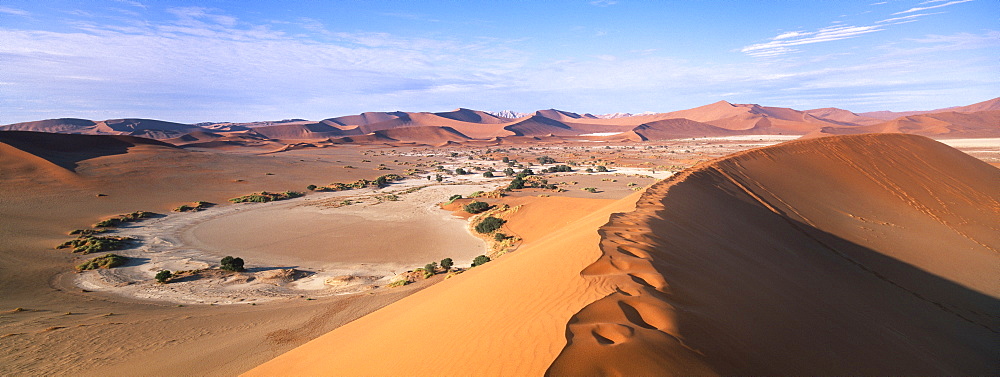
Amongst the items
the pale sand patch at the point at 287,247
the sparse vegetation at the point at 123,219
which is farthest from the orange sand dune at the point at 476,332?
the sparse vegetation at the point at 123,219

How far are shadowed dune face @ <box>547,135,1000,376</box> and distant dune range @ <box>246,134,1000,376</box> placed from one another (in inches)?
1.2

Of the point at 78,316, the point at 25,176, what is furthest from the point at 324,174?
the point at 78,316

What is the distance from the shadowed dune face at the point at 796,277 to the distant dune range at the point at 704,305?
1.2 inches

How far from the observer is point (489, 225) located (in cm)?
1903

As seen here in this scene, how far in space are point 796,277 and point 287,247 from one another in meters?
16.3

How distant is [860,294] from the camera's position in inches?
317

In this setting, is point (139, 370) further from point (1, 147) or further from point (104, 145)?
point (104, 145)

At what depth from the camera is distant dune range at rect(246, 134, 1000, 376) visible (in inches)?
145

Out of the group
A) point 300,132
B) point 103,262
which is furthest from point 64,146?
point 300,132

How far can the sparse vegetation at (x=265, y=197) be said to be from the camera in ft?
91.9

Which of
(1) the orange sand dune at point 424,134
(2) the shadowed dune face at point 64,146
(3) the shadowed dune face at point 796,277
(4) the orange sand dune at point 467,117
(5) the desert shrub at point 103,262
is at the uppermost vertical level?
(4) the orange sand dune at point 467,117

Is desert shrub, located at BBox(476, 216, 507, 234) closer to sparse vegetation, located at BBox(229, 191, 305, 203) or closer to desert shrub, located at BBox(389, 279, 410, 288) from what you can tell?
desert shrub, located at BBox(389, 279, 410, 288)

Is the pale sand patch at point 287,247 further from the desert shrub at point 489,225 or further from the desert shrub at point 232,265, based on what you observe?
the desert shrub at point 489,225

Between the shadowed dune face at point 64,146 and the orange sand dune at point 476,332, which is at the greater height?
the shadowed dune face at point 64,146
